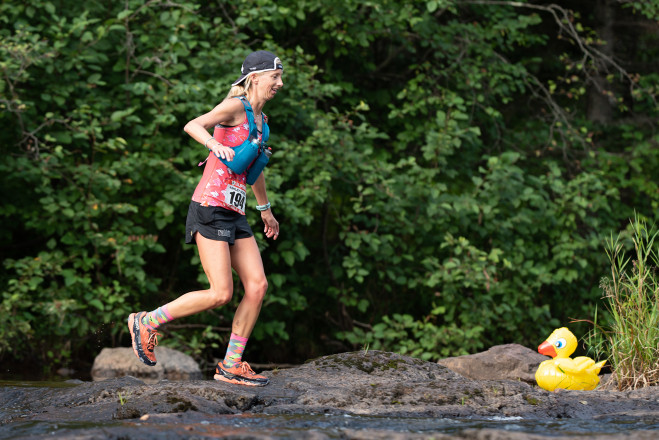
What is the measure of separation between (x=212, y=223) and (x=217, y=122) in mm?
660

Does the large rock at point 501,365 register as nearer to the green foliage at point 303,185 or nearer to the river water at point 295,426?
the green foliage at point 303,185

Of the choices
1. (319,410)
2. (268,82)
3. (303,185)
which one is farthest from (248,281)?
(303,185)

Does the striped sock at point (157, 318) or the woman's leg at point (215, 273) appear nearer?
the woman's leg at point (215, 273)

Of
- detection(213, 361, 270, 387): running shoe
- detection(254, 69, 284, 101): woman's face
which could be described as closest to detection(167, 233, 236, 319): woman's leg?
detection(213, 361, 270, 387): running shoe

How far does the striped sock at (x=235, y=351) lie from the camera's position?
5.35 metres

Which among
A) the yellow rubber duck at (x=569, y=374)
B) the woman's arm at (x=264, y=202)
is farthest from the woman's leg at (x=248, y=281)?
the yellow rubber duck at (x=569, y=374)

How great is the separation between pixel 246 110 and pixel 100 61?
4810 millimetres

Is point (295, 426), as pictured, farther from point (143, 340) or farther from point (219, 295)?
point (143, 340)

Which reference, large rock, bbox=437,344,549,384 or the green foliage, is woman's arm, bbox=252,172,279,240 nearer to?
large rock, bbox=437,344,549,384

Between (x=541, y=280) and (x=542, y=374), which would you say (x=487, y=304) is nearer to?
(x=541, y=280)

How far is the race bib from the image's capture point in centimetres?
520

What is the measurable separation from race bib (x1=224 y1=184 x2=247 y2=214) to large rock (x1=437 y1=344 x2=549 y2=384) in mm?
2732

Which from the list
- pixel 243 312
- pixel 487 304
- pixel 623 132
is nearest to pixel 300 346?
pixel 487 304

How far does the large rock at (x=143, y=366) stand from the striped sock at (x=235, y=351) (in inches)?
130
